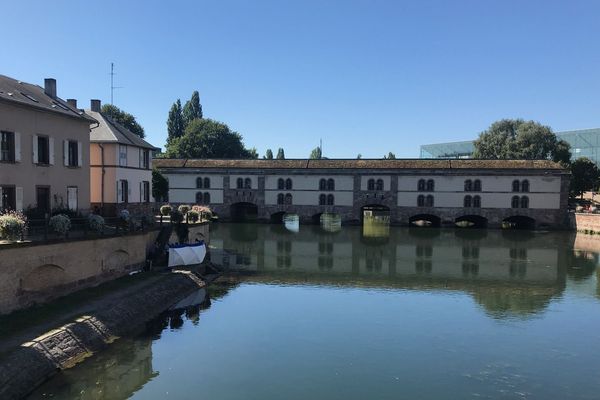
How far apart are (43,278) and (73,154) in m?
10.9

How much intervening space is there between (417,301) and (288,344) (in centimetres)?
938

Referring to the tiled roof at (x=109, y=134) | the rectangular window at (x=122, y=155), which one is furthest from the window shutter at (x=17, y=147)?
the rectangular window at (x=122, y=155)

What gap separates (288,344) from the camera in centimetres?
1752

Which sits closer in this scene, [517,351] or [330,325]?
[517,351]

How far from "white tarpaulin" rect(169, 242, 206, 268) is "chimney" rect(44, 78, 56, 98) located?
13.2 meters

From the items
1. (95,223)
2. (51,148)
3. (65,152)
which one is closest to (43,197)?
(51,148)

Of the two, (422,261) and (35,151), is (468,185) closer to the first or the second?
(422,261)

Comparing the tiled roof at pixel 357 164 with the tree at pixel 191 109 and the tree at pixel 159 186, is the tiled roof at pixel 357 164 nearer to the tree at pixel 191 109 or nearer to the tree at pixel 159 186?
the tree at pixel 159 186

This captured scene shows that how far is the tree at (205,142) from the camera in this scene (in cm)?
8769

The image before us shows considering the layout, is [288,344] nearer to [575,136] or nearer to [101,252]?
[101,252]

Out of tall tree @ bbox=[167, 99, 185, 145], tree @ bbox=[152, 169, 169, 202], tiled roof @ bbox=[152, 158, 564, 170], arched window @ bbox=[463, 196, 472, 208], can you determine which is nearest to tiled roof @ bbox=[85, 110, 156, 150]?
tree @ bbox=[152, 169, 169, 202]

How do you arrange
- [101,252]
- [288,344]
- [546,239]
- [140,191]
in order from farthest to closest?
[546,239] → [140,191] → [101,252] → [288,344]

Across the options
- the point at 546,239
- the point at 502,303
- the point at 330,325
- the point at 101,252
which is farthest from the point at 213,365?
the point at 546,239

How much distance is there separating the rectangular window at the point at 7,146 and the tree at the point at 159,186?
4246 centimetres
